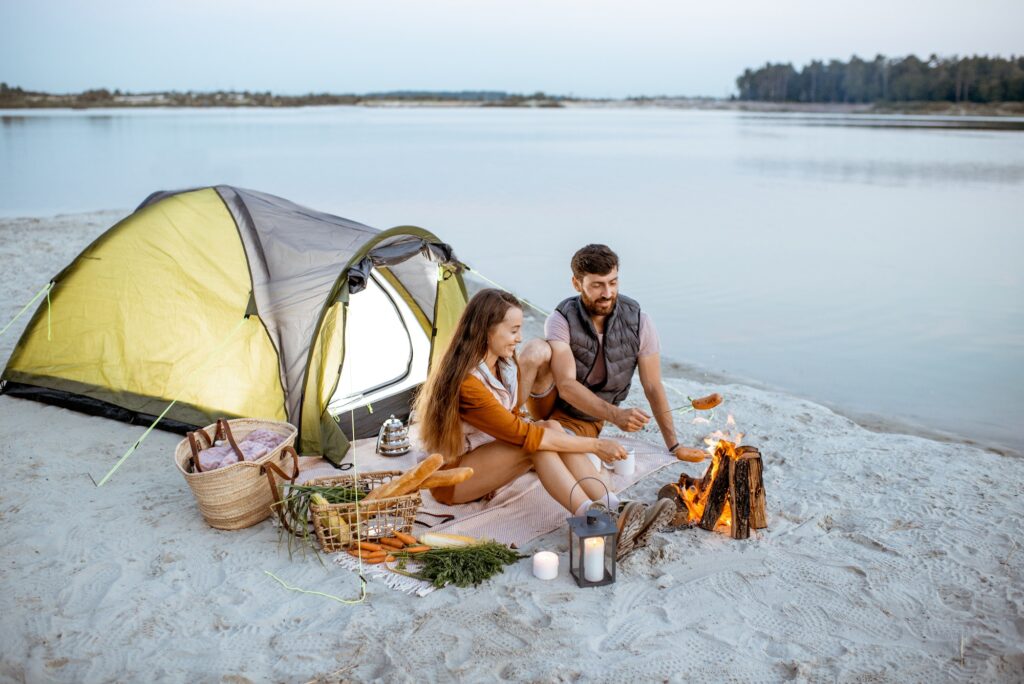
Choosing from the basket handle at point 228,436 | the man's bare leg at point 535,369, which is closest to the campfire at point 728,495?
the man's bare leg at point 535,369

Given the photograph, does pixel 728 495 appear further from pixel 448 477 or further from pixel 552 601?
pixel 448 477

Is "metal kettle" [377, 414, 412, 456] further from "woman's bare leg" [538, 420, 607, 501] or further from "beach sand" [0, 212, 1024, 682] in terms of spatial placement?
"woman's bare leg" [538, 420, 607, 501]

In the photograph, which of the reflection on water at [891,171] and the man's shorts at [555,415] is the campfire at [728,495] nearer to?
the man's shorts at [555,415]

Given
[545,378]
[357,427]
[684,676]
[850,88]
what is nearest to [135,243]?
[357,427]

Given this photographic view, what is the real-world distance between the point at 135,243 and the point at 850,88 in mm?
88332

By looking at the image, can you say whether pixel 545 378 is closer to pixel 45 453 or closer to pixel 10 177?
pixel 45 453

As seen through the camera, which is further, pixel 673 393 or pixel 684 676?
pixel 673 393

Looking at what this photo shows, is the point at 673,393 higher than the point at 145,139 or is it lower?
lower

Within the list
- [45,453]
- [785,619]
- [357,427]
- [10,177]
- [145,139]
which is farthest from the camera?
[145,139]

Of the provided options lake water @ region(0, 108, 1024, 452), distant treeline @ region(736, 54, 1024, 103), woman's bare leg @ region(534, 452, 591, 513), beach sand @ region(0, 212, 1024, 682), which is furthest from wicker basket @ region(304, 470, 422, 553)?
distant treeline @ region(736, 54, 1024, 103)

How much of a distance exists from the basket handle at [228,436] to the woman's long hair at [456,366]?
90cm

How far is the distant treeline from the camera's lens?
60969mm

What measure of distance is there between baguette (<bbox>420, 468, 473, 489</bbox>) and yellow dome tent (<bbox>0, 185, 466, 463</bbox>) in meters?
1.22

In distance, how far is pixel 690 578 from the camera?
363cm
